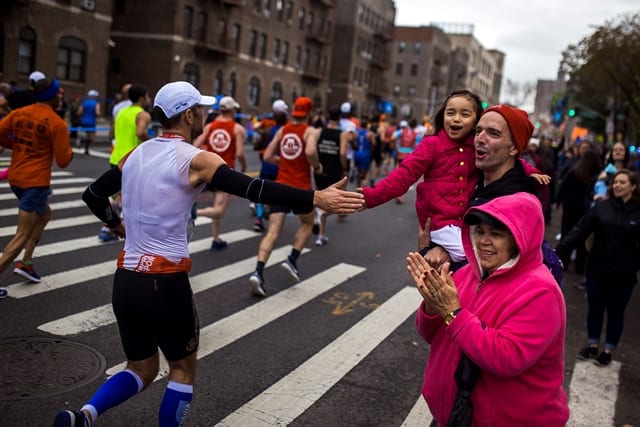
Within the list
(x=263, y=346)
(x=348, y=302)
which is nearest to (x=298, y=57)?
(x=348, y=302)

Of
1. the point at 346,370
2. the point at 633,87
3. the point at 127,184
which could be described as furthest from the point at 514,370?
the point at 633,87

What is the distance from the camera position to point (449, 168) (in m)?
3.93

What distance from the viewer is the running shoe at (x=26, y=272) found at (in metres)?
6.28

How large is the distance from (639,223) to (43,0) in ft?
102

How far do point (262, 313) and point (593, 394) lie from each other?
3155mm

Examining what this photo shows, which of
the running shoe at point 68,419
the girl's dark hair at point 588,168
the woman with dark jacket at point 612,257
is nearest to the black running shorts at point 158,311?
the running shoe at point 68,419

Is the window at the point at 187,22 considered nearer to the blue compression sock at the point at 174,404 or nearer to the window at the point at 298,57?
the window at the point at 298,57

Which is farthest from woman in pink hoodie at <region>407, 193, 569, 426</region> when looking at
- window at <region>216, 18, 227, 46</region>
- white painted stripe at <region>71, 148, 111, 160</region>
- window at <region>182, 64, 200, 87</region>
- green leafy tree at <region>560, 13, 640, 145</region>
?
window at <region>216, 18, 227, 46</region>

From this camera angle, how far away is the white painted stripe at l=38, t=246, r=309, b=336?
527 centimetres

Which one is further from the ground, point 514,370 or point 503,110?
point 503,110

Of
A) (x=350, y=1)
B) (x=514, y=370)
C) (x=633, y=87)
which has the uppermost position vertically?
(x=350, y=1)

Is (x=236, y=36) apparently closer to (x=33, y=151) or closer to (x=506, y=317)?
(x=33, y=151)

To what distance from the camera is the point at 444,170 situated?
3.94 metres

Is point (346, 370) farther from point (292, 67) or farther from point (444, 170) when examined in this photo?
point (292, 67)
